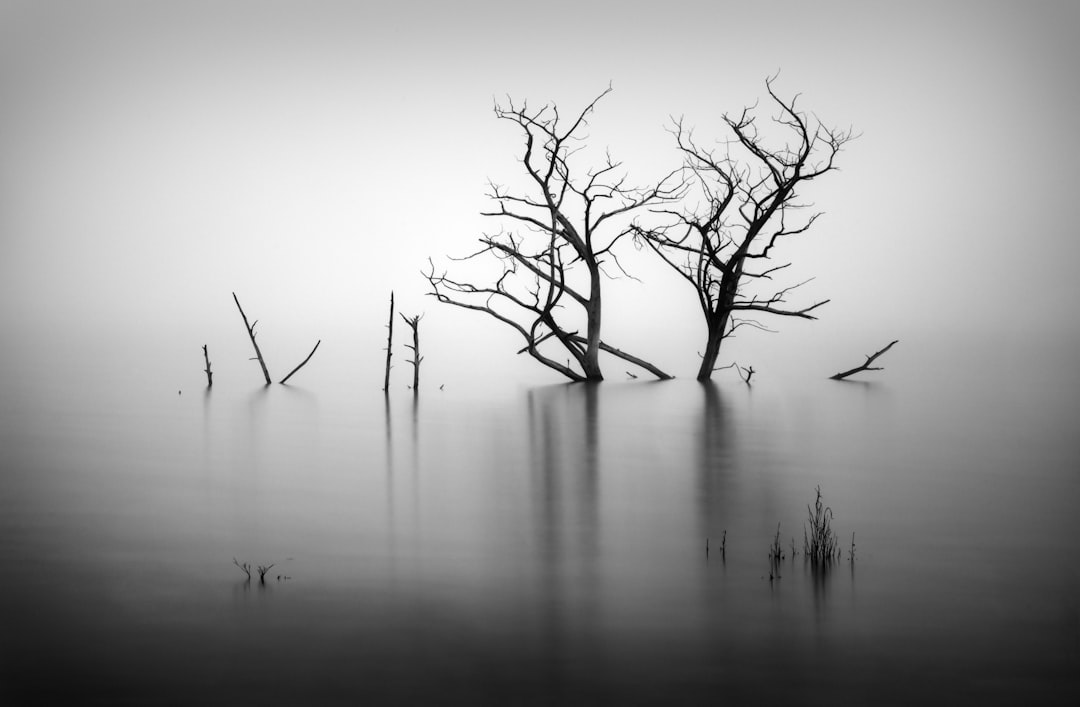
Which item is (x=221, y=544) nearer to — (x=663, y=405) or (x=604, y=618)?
(x=604, y=618)

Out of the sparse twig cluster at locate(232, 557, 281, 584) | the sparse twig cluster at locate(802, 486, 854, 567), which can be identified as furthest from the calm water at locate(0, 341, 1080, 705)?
the sparse twig cluster at locate(802, 486, 854, 567)

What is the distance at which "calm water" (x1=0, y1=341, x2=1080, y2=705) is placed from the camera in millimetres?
4973

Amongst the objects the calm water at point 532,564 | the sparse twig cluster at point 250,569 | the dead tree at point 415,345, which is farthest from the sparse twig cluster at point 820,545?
the dead tree at point 415,345

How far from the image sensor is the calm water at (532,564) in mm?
4973

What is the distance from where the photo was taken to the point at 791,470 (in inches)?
440

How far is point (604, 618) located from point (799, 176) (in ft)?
36.6

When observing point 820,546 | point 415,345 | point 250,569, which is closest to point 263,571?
point 250,569

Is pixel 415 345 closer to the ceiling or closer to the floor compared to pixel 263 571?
closer to the ceiling

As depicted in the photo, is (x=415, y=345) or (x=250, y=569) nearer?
(x=250, y=569)

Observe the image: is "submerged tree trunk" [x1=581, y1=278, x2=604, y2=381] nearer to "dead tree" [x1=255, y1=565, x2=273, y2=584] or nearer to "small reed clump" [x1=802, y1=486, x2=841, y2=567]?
"small reed clump" [x1=802, y1=486, x2=841, y2=567]

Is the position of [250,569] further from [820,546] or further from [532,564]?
[820,546]

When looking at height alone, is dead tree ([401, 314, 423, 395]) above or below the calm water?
above

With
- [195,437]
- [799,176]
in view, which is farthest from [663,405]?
[195,437]

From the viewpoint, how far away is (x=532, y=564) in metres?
7.10
